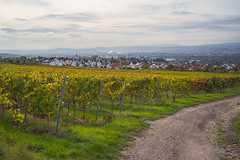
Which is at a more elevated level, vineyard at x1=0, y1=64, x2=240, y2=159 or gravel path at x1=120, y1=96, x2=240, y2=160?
vineyard at x1=0, y1=64, x2=240, y2=159

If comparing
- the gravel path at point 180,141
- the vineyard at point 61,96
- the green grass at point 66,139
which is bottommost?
the gravel path at point 180,141

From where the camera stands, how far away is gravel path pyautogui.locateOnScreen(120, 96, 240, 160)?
6.63m

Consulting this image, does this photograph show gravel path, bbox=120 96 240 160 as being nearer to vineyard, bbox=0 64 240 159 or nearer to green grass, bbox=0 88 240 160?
green grass, bbox=0 88 240 160

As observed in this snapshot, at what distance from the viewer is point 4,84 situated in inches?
299

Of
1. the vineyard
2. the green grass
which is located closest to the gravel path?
the green grass

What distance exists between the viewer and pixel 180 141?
8008 mm

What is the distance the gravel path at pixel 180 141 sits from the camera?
21.8 ft

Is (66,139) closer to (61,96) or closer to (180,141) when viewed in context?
(61,96)

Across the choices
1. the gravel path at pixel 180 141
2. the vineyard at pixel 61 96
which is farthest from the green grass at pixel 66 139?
the gravel path at pixel 180 141

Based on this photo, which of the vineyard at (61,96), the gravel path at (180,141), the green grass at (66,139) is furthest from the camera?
the vineyard at (61,96)

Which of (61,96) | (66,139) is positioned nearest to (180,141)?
(66,139)

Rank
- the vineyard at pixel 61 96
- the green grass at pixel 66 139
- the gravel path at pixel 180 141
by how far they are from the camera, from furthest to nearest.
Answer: the vineyard at pixel 61 96 → the gravel path at pixel 180 141 → the green grass at pixel 66 139

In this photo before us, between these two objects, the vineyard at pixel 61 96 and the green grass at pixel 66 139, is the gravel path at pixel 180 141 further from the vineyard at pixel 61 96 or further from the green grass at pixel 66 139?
the vineyard at pixel 61 96

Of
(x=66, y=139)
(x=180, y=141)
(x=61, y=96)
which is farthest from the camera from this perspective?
(x=180, y=141)
